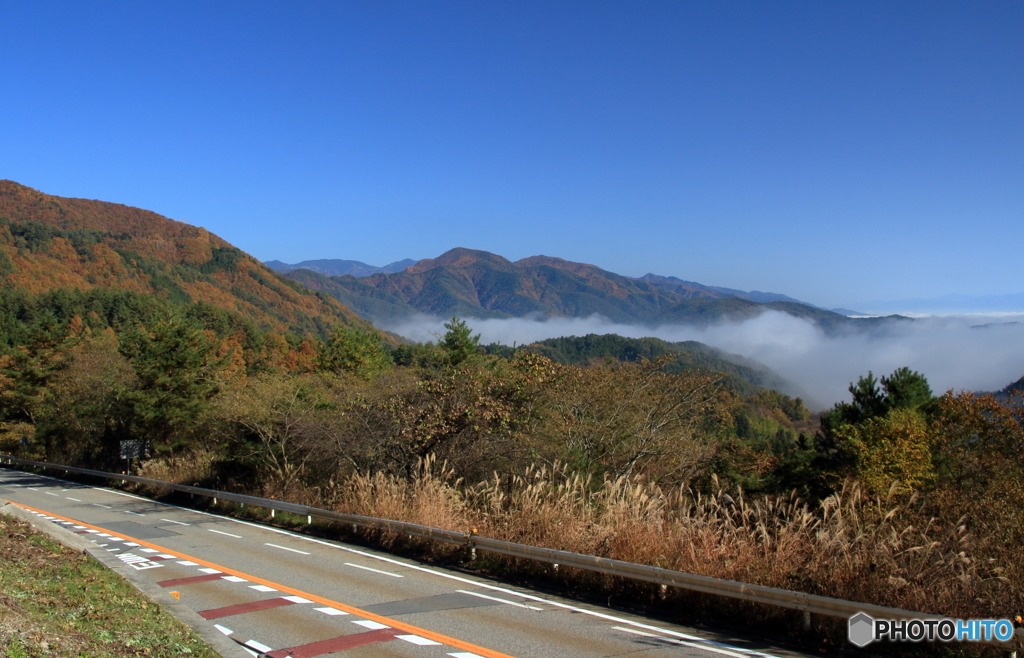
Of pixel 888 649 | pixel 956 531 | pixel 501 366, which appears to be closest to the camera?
pixel 888 649

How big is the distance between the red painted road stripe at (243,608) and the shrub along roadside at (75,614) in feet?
3.32

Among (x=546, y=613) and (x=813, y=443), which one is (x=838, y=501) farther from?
(x=813, y=443)

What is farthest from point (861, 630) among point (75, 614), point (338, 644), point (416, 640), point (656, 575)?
point (75, 614)

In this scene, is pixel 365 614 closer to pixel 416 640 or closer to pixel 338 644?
pixel 338 644

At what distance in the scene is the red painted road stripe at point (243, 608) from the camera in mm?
7984

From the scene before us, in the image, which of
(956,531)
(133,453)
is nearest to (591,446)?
(956,531)

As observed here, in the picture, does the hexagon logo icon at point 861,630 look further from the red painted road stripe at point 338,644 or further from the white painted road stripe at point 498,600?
the red painted road stripe at point 338,644

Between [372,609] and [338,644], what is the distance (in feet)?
4.53

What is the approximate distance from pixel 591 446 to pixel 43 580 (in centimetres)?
1239

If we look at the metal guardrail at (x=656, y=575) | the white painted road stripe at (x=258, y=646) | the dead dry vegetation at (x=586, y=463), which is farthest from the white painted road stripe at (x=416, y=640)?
the dead dry vegetation at (x=586, y=463)

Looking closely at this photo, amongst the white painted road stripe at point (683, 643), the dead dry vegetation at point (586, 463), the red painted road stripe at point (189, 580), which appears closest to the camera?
the white painted road stripe at point (683, 643)

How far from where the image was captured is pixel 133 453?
92.3 ft

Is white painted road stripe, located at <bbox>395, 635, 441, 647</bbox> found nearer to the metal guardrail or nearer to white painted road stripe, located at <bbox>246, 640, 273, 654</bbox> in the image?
white painted road stripe, located at <bbox>246, 640, 273, 654</bbox>

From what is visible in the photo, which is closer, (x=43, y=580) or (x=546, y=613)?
(x=43, y=580)
